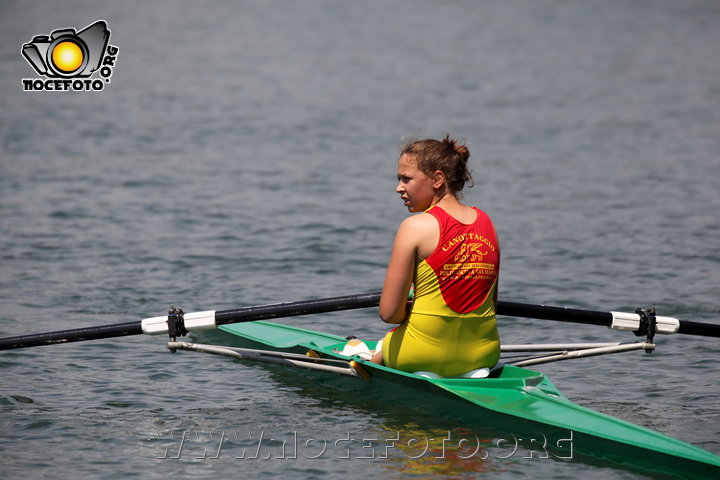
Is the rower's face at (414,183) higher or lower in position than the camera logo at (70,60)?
lower

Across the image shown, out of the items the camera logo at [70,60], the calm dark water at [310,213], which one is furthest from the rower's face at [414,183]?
the camera logo at [70,60]

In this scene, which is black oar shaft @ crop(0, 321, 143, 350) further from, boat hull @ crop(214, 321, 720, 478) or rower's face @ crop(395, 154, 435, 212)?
rower's face @ crop(395, 154, 435, 212)

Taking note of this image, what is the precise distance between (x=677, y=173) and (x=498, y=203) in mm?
3530

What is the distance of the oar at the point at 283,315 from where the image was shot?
775 cm

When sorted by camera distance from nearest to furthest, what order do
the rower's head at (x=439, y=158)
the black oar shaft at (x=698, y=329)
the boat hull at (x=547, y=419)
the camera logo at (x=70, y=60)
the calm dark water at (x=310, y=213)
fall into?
the boat hull at (x=547, y=419)
the rower's head at (x=439, y=158)
the calm dark water at (x=310, y=213)
the black oar shaft at (x=698, y=329)
the camera logo at (x=70, y=60)

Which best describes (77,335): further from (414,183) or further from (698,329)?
(698,329)

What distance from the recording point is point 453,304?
23.5 feet

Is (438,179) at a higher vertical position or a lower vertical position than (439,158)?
lower

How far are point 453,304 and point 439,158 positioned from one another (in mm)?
977

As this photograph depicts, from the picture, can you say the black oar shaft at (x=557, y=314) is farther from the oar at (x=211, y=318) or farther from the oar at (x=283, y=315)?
the oar at (x=211, y=318)

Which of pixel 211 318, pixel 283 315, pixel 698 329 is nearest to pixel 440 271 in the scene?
pixel 283 315

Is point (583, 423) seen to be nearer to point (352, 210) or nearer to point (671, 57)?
point (352, 210)

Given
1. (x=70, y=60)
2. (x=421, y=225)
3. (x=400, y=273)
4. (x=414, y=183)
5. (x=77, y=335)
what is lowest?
(x=77, y=335)

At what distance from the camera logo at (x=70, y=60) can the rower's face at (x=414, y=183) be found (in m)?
13.7
